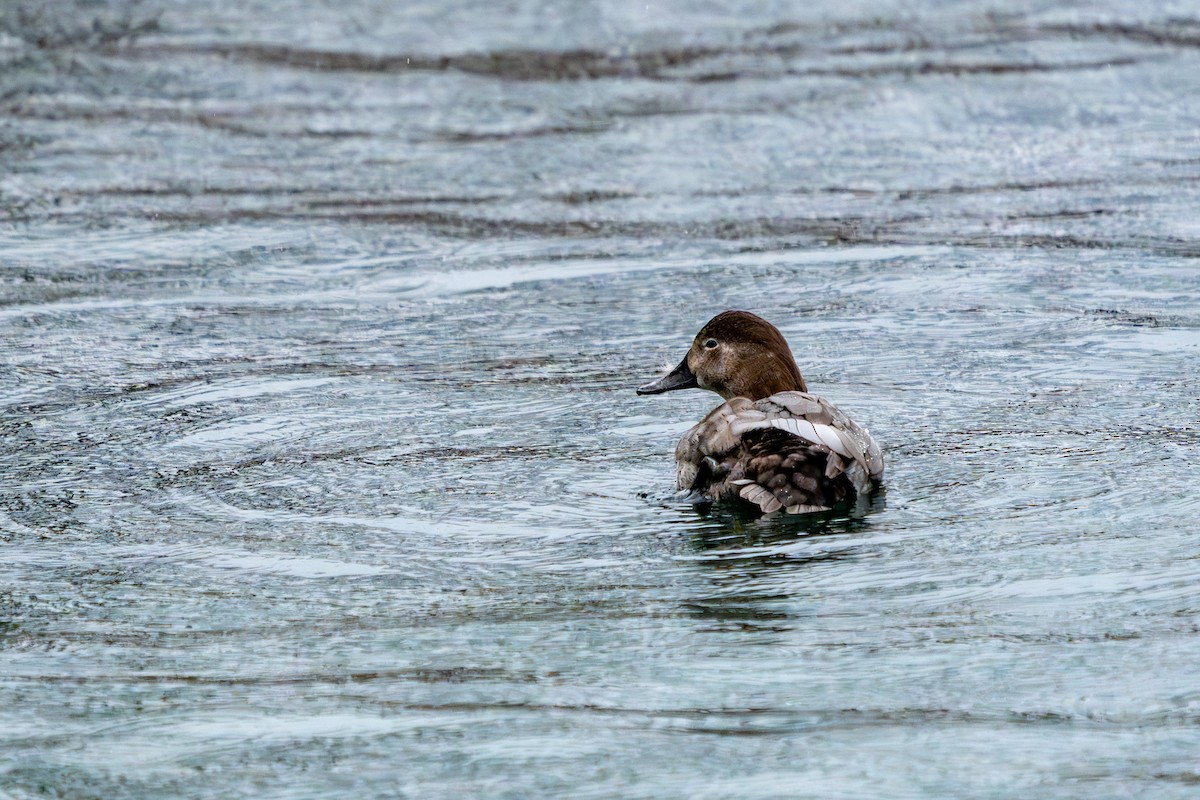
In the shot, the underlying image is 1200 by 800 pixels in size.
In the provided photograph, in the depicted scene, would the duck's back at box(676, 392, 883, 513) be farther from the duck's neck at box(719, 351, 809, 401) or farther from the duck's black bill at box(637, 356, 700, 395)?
the duck's black bill at box(637, 356, 700, 395)

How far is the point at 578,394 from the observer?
8.54m

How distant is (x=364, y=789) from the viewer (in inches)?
174

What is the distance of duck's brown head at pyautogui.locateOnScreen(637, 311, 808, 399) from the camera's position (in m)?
7.58

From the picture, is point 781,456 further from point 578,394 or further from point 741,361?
point 578,394

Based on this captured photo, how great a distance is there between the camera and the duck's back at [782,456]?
6477 mm

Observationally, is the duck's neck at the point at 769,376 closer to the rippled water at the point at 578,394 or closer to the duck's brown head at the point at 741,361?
the duck's brown head at the point at 741,361

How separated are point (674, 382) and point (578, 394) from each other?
0.68m

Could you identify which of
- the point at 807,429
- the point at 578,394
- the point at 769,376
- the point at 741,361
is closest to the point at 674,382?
the point at 741,361

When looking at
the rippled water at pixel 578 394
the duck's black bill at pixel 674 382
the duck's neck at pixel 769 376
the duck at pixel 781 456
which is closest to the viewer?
the rippled water at pixel 578 394

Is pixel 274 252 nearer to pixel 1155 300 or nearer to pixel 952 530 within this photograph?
pixel 1155 300

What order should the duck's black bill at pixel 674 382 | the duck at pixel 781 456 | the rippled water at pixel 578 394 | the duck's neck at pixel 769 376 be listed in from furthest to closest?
1. the duck's black bill at pixel 674 382
2. the duck's neck at pixel 769 376
3. the duck at pixel 781 456
4. the rippled water at pixel 578 394

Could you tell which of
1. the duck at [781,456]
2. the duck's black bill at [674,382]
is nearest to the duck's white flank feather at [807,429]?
the duck at [781,456]

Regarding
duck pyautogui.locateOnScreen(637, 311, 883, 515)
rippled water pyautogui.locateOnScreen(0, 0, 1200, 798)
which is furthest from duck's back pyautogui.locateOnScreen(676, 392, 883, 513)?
rippled water pyautogui.locateOnScreen(0, 0, 1200, 798)

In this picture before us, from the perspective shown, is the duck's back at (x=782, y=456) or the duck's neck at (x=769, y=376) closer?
the duck's back at (x=782, y=456)
